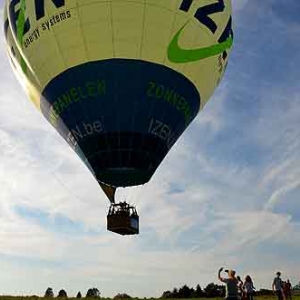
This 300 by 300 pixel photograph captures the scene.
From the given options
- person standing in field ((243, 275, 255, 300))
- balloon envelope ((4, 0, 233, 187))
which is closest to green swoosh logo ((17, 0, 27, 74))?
balloon envelope ((4, 0, 233, 187))

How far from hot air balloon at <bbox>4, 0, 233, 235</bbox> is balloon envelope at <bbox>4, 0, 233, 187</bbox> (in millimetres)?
45

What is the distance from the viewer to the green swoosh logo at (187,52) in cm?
2461

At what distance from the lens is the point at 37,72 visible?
1029 inches

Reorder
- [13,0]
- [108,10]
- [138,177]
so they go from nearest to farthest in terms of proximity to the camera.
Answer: [108,10] → [138,177] → [13,0]

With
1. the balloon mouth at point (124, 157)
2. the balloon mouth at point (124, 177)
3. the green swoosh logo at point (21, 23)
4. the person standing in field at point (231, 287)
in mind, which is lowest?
the person standing in field at point (231, 287)

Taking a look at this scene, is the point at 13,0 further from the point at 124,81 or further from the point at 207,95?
the point at 207,95

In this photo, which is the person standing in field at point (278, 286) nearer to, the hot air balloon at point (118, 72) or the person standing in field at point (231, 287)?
the person standing in field at point (231, 287)

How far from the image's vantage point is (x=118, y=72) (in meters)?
24.2

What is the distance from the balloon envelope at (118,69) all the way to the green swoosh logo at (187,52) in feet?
0.15

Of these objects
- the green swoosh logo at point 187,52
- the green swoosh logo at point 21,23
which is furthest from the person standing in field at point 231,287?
the green swoosh logo at point 21,23

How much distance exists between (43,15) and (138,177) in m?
8.77

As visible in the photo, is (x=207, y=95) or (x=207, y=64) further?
(x=207, y=95)

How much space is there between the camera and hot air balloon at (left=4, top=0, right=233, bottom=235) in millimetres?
24031

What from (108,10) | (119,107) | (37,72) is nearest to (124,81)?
(119,107)
